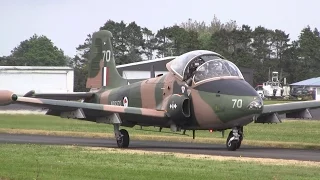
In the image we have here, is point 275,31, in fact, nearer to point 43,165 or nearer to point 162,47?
point 162,47

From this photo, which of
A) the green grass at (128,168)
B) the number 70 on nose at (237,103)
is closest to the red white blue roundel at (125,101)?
the number 70 on nose at (237,103)

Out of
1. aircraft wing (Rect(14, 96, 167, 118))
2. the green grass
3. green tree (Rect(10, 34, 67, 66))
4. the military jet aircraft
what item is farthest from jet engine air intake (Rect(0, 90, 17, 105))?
green tree (Rect(10, 34, 67, 66))

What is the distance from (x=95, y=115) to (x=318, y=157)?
799 centimetres

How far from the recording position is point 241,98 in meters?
24.6

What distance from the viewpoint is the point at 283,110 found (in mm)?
27234

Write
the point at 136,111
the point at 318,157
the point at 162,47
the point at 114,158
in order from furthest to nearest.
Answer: the point at 162,47 → the point at 136,111 → the point at 318,157 → the point at 114,158

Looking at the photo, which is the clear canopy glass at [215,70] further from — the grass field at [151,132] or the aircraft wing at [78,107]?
the grass field at [151,132]

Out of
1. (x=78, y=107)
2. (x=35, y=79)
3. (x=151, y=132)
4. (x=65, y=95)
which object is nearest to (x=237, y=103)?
(x=78, y=107)

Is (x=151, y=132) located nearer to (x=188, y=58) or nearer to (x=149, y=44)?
(x=188, y=58)

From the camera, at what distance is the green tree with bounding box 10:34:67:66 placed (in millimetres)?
144700

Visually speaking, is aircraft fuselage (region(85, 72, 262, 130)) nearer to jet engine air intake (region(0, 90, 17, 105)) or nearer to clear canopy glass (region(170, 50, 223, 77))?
clear canopy glass (region(170, 50, 223, 77))

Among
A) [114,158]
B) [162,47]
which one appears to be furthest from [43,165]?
[162,47]

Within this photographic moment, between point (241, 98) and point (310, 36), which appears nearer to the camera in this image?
point (241, 98)

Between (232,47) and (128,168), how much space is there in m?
102
